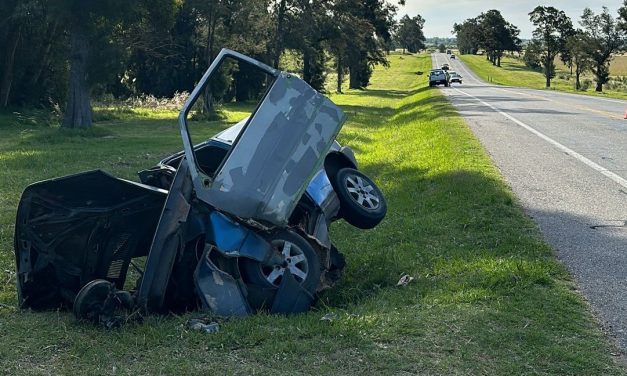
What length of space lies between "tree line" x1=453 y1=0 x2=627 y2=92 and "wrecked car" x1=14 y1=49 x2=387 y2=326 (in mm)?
67394

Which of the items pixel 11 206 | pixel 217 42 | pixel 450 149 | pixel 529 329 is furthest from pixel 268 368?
pixel 217 42

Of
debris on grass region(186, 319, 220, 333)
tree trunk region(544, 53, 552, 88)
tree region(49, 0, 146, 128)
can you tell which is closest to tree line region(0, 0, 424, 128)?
tree region(49, 0, 146, 128)

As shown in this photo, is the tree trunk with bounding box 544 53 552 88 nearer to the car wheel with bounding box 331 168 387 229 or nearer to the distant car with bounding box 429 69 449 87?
the distant car with bounding box 429 69 449 87

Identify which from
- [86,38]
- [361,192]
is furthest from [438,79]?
[361,192]

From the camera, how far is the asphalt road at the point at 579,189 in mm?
5453

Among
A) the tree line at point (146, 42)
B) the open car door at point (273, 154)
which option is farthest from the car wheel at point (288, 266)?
the tree line at point (146, 42)

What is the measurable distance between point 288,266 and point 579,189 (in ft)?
17.6

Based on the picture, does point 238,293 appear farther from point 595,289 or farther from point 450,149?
point 450,149

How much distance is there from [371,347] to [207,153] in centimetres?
302

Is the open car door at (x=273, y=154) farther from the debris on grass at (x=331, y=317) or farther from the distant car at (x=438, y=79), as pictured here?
the distant car at (x=438, y=79)

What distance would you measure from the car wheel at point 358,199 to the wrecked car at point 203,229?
1.90 feet

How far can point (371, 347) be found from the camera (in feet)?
14.1

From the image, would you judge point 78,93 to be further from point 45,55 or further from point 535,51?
point 535,51

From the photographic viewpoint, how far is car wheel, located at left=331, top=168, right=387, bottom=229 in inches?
267
